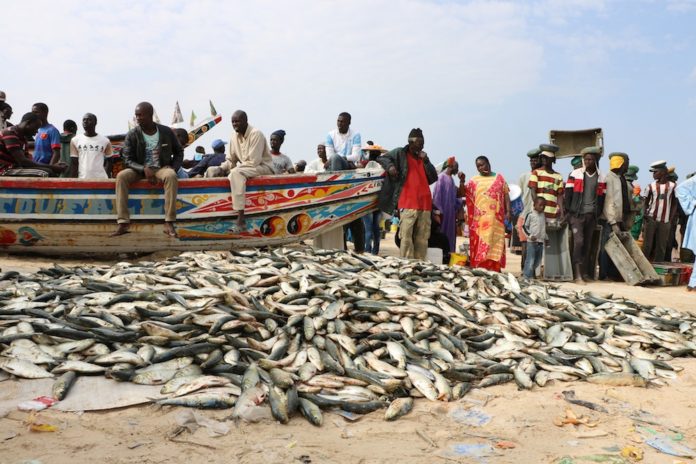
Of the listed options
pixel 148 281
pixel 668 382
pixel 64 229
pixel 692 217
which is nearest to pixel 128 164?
pixel 64 229

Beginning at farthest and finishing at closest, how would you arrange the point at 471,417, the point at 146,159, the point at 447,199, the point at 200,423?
the point at 447,199 < the point at 146,159 < the point at 471,417 < the point at 200,423

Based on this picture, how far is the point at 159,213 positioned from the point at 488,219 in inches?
208

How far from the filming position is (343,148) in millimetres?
11250

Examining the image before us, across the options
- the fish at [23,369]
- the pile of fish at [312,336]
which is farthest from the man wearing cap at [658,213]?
the fish at [23,369]

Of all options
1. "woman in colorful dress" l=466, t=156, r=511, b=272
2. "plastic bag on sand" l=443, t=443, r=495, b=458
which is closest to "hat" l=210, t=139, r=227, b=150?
"woman in colorful dress" l=466, t=156, r=511, b=272

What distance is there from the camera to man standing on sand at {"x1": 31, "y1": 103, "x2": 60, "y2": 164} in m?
9.95

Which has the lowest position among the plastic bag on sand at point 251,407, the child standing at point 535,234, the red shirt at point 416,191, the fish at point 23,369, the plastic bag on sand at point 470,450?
the plastic bag on sand at point 470,450

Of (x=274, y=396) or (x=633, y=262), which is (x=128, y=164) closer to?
(x=274, y=396)

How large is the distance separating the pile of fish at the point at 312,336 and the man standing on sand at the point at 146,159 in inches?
99.5

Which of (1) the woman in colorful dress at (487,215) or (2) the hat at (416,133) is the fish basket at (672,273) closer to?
(1) the woman in colorful dress at (487,215)

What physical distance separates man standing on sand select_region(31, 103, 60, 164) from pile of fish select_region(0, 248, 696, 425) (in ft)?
12.4

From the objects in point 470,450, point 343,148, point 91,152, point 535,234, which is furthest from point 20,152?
point 470,450

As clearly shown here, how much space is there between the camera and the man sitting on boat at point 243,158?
31.0ft

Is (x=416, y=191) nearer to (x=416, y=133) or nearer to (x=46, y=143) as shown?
(x=416, y=133)
